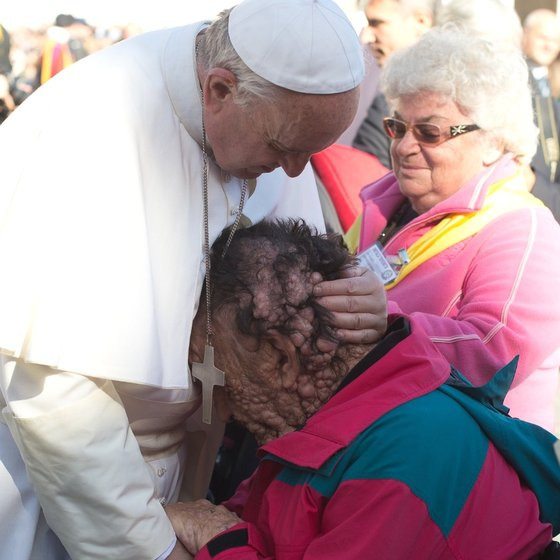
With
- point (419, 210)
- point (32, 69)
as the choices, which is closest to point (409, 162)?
point (419, 210)

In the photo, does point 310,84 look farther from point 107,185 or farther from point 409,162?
point 409,162

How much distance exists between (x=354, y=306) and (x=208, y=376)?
0.39 meters

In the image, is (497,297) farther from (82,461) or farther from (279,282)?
(82,461)

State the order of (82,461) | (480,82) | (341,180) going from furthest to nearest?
(341,180) → (480,82) → (82,461)

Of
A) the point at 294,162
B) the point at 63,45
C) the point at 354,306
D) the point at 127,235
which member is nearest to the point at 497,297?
the point at 354,306

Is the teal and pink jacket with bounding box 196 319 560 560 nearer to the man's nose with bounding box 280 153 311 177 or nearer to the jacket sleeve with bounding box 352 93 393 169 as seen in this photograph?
the man's nose with bounding box 280 153 311 177

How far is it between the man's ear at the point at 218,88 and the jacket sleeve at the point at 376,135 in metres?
3.55

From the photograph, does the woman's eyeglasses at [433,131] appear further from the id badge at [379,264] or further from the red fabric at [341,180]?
the red fabric at [341,180]

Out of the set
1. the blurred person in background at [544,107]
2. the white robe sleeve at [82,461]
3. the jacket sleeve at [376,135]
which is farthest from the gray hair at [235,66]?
the jacket sleeve at [376,135]

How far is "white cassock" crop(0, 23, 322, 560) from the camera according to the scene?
2.02m

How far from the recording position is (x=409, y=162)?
3.79 m

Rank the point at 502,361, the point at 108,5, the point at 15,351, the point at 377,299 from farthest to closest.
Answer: the point at 108,5, the point at 502,361, the point at 377,299, the point at 15,351

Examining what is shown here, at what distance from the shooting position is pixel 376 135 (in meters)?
5.71

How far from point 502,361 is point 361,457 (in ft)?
3.86
